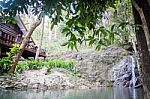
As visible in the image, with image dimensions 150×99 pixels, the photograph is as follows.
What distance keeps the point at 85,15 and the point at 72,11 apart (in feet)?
0.45

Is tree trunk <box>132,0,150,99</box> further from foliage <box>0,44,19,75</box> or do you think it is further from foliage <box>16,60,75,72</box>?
foliage <box>16,60,75,72</box>

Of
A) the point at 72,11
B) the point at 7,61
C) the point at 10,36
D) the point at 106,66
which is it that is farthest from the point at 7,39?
the point at 72,11

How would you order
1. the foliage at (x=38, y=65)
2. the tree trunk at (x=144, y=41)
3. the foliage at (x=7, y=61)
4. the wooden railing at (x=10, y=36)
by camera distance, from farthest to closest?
the wooden railing at (x=10, y=36), the foliage at (x=38, y=65), the foliage at (x=7, y=61), the tree trunk at (x=144, y=41)

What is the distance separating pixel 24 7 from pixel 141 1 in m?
0.94

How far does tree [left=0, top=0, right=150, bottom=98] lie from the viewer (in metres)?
1.95

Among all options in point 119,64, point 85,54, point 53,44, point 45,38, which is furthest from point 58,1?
point 45,38

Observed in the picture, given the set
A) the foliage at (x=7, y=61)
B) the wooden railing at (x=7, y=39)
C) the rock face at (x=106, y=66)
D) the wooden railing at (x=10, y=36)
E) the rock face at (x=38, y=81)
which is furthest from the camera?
the rock face at (x=106, y=66)

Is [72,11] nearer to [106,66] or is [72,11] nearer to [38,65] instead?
[38,65]

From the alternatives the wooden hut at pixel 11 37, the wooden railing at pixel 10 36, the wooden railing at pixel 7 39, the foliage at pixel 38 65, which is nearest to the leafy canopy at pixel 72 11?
the foliage at pixel 38 65

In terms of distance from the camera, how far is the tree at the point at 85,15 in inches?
76.9

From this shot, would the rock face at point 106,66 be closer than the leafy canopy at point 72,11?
No

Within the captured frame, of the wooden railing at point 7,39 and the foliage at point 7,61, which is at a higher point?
the wooden railing at point 7,39

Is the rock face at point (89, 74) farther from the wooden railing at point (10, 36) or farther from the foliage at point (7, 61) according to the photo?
the wooden railing at point (10, 36)

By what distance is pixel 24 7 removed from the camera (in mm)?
2051
